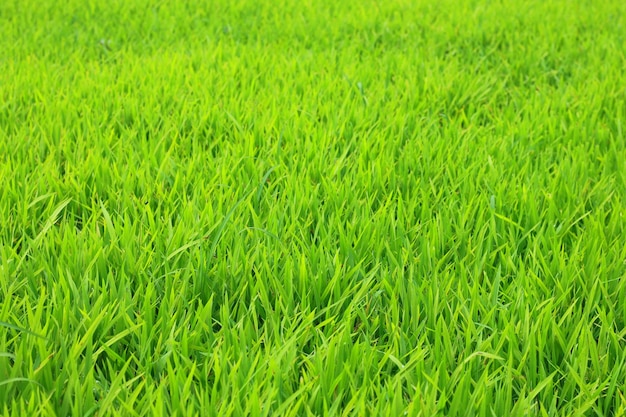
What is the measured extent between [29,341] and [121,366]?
160mm

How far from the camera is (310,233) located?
5.29 feet

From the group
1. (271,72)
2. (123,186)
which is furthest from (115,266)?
(271,72)

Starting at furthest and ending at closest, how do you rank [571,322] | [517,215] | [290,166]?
1. [290,166]
2. [517,215]
3. [571,322]

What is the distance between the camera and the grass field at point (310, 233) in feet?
3.61

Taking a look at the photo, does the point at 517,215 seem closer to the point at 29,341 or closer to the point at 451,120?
the point at 451,120

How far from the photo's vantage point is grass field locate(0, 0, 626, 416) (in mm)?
1101

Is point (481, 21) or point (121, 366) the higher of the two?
point (481, 21)

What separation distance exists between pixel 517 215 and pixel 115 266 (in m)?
0.99

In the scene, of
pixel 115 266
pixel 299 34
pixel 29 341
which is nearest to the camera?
pixel 29 341

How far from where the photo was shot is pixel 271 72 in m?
2.79

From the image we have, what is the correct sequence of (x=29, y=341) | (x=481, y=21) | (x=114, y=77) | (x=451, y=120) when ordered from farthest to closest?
(x=481, y=21) → (x=114, y=77) → (x=451, y=120) → (x=29, y=341)

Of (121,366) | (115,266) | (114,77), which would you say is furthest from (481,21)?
(121,366)

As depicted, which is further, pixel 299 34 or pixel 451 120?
pixel 299 34

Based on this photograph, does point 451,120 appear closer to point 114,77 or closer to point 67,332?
point 114,77
